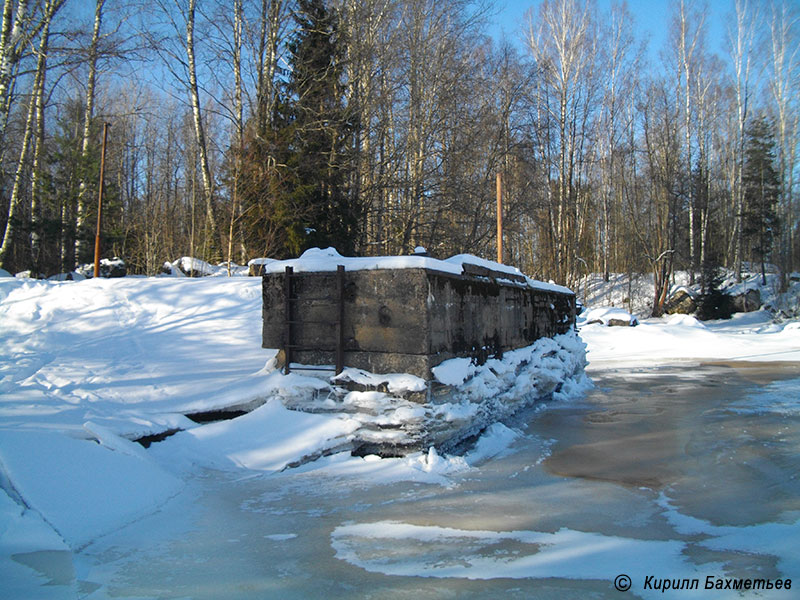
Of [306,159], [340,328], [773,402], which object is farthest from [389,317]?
[306,159]

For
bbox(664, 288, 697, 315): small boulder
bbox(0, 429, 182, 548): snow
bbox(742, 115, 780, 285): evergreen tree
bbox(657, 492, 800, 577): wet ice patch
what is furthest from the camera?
bbox(742, 115, 780, 285): evergreen tree

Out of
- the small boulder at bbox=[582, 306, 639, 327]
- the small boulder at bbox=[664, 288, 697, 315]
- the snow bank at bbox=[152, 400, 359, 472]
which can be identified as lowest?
the snow bank at bbox=[152, 400, 359, 472]

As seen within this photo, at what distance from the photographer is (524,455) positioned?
6.93 metres

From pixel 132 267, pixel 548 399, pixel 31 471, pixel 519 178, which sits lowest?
pixel 548 399

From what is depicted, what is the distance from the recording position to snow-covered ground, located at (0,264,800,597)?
13.7 feet

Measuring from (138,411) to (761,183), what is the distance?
143 ft

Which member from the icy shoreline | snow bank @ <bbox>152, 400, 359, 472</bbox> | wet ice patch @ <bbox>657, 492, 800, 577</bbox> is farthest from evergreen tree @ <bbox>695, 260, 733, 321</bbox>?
snow bank @ <bbox>152, 400, 359, 472</bbox>

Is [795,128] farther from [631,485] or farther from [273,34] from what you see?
[631,485]

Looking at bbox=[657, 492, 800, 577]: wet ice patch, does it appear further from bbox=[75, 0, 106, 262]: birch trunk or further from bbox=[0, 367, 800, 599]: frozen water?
bbox=[75, 0, 106, 262]: birch trunk

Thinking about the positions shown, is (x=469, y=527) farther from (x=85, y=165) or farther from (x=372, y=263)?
(x=85, y=165)

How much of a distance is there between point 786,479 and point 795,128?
39.4 meters

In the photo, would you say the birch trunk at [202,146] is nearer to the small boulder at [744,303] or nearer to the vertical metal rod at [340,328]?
the vertical metal rod at [340,328]

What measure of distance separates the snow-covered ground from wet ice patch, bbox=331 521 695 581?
0.04 meters

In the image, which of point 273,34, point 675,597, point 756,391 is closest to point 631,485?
point 675,597
